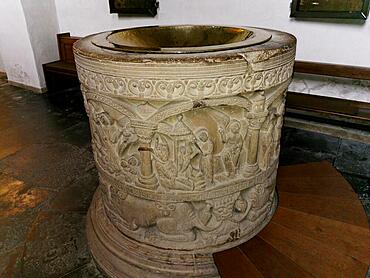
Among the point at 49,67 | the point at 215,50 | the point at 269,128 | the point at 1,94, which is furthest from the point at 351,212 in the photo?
the point at 1,94

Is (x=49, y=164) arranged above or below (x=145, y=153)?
below

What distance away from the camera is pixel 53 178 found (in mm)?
2604

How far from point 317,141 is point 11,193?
8.60ft

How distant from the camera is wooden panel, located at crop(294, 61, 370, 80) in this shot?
2.71 meters

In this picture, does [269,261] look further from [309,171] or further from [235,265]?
[309,171]

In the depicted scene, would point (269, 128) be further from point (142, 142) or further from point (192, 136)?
point (142, 142)

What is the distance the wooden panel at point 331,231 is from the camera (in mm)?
1629

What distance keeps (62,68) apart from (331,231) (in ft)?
12.3

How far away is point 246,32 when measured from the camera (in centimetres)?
193

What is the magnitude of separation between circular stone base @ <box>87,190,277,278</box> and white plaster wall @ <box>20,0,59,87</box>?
11.5ft

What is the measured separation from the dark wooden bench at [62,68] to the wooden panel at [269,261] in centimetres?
340

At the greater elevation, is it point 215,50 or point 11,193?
point 215,50

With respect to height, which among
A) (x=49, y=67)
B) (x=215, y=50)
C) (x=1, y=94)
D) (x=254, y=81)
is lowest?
(x=1, y=94)

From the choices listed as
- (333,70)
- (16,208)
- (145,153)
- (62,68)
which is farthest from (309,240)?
(62,68)
